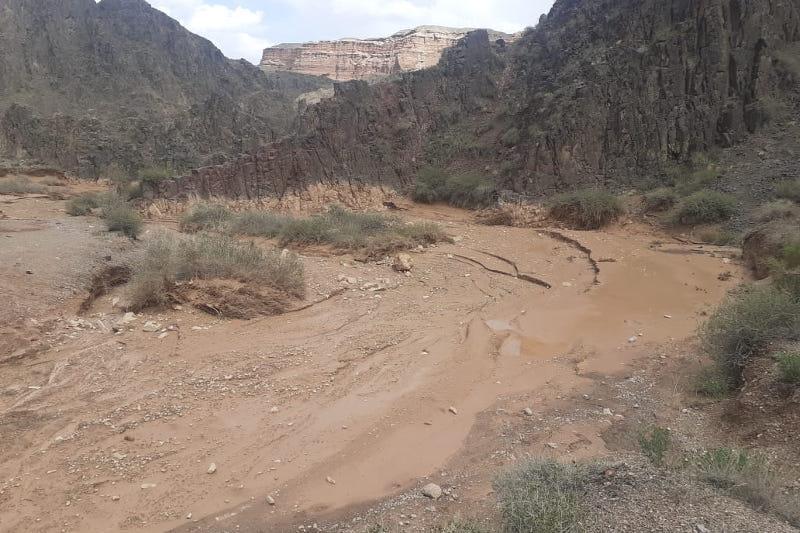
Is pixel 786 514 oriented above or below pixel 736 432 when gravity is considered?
above

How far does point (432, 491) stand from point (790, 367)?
9.57 ft

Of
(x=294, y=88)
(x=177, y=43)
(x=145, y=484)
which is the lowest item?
(x=145, y=484)

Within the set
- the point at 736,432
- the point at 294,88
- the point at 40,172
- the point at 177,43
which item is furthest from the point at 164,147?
the point at 736,432

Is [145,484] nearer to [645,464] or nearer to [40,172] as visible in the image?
[645,464]

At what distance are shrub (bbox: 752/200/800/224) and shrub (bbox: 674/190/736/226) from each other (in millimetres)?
779

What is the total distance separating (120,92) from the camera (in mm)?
41375

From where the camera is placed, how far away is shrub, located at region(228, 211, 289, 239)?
1448cm

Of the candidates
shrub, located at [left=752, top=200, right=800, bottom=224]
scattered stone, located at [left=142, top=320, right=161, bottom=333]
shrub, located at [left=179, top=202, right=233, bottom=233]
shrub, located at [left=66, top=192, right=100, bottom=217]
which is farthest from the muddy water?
shrub, located at [left=66, top=192, right=100, bottom=217]

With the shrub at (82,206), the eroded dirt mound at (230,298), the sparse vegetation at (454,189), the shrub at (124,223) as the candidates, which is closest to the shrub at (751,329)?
the eroded dirt mound at (230,298)

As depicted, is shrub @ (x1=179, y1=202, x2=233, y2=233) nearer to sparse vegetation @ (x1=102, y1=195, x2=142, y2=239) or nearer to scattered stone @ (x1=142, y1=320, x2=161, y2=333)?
sparse vegetation @ (x1=102, y1=195, x2=142, y2=239)

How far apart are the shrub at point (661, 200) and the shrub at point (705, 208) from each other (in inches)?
27.9

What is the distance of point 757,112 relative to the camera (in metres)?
15.8

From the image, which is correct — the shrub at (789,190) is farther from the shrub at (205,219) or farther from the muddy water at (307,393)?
the shrub at (205,219)

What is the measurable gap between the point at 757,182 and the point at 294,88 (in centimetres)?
4976
